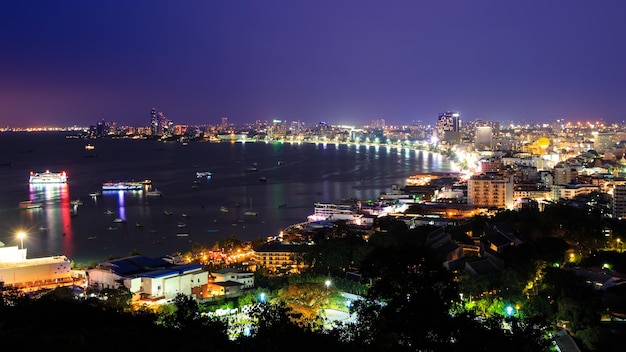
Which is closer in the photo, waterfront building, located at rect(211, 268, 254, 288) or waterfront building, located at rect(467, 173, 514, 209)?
waterfront building, located at rect(211, 268, 254, 288)

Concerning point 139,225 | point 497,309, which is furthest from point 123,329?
point 139,225

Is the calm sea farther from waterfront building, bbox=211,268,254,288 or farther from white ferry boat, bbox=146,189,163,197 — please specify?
waterfront building, bbox=211,268,254,288

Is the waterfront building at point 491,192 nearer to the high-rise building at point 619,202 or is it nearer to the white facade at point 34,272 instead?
the high-rise building at point 619,202

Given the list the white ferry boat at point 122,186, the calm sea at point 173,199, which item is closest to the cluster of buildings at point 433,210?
the calm sea at point 173,199

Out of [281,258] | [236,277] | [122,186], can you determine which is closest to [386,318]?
[236,277]

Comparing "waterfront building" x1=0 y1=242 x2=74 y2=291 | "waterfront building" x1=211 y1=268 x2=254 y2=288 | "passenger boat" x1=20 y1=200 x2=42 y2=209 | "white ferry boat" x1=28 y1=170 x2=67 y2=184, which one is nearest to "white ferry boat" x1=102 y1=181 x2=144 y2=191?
"white ferry boat" x1=28 y1=170 x2=67 y2=184

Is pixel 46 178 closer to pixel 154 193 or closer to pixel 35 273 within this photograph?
pixel 154 193
